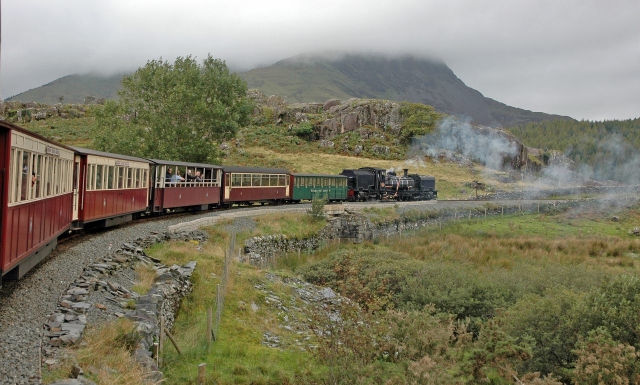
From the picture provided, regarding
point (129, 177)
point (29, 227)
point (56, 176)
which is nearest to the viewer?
point (29, 227)

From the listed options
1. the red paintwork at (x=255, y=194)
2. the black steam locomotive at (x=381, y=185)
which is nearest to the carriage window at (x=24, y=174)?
the red paintwork at (x=255, y=194)

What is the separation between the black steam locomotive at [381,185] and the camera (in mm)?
48781

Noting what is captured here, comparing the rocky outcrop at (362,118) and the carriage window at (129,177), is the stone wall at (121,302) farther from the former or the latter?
the rocky outcrop at (362,118)

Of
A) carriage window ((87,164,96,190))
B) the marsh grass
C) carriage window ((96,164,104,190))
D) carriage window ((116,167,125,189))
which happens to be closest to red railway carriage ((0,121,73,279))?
carriage window ((87,164,96,190))

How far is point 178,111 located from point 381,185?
20.1 m

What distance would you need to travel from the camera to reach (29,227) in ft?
33.4

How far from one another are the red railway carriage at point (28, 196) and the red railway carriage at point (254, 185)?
19.8 m

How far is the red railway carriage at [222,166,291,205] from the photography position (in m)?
34.0

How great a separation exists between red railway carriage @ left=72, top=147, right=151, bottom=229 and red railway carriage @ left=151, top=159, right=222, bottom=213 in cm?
113

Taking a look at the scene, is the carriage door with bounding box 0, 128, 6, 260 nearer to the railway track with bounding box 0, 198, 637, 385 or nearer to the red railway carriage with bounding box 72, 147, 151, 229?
the railway track with bounding box 0, 198, 637, 385

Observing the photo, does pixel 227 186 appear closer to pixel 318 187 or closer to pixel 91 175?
pixel 318 187

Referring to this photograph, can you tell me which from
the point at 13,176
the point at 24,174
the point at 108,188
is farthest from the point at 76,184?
the point at 13,176

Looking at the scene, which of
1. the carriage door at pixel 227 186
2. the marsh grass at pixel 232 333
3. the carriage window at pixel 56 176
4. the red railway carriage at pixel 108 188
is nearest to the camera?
the marsh grass at pixel 232 333

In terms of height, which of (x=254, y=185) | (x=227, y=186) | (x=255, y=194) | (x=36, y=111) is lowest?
(x=255, y=194)
